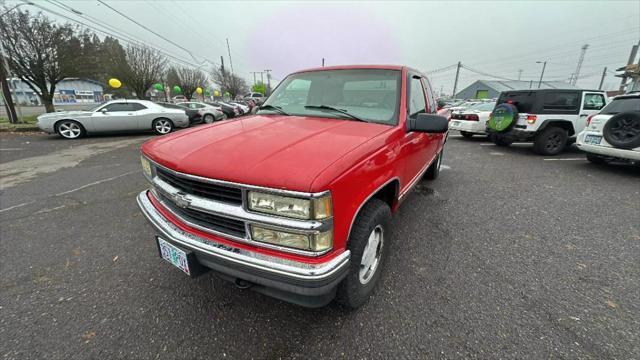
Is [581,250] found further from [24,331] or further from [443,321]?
[24,331]

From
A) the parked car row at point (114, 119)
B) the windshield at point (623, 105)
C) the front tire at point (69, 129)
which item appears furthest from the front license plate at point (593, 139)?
the front tire at point (69, 129)

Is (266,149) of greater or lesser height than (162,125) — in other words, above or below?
above

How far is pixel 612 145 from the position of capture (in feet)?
16.2

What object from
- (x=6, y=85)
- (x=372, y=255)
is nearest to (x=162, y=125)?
(x=6, y=85)

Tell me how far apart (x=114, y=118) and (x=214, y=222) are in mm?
11130

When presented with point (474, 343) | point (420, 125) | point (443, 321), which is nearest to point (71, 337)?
point (443, 321)

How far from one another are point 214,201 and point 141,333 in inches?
43.9

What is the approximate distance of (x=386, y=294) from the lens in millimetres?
2104

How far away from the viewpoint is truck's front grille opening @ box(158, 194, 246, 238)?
1.48 m

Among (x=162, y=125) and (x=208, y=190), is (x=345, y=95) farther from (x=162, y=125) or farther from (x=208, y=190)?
(x=162, y=125)

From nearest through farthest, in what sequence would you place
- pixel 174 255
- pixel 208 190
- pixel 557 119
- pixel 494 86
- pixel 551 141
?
pixel 208 190, pixel 174 255, pixel 557 119, pixel 551 141, pixel 494 86

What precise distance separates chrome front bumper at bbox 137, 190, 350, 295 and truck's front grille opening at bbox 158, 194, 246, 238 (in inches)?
3.3

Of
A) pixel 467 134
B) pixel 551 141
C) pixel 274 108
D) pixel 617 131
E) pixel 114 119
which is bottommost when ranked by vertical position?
pixel 467 134

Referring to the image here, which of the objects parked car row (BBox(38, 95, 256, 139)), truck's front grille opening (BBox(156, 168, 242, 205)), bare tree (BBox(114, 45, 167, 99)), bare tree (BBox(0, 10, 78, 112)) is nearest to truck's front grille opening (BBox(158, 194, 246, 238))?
truck's front grille opening (BBox(156, 168, 242, 205))
